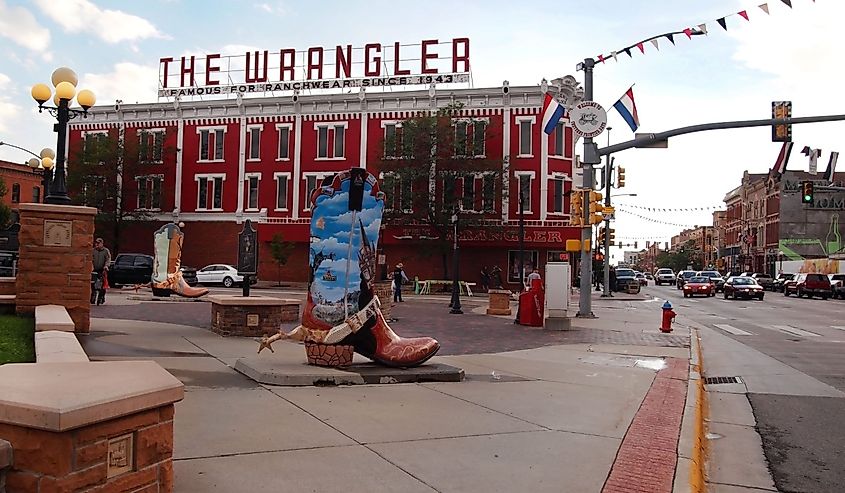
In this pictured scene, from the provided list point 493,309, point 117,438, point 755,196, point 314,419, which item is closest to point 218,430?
point 314,419

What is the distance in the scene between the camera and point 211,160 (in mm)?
48844

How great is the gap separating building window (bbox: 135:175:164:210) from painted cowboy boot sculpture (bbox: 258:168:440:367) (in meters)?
43.1

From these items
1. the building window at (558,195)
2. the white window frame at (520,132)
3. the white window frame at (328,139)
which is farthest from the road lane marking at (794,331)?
the white window frame at (328,139)

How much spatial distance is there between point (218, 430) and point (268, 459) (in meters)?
0.97

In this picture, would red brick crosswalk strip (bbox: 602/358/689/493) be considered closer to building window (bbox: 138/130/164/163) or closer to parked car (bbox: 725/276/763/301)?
parked car (bbox: 725/276/763/301)

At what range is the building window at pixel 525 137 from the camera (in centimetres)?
4378

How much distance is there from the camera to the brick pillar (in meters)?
10.5

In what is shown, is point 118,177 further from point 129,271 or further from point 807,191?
point 807,191

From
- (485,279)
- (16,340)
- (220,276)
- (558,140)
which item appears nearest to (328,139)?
(220,276)

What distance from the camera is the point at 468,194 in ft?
141

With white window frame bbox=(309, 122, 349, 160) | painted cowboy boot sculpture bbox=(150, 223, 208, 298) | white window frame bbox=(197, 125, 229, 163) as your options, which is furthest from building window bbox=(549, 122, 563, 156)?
painted cowboy boot sculpture bbox=(150, 223, 208, 298)

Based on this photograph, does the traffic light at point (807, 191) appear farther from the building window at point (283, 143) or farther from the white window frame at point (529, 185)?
the building window at point (283, 143)

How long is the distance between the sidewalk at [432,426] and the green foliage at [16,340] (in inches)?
35.7

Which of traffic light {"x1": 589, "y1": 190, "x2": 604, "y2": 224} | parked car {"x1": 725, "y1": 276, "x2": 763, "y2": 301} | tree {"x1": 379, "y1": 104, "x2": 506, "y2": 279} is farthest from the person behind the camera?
parked car {"x1": 725, "y1": 276, "x2": 763, "y2": 301}
